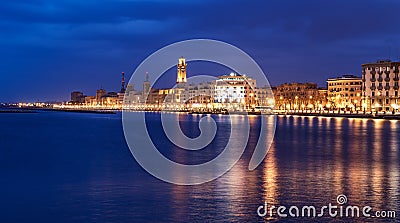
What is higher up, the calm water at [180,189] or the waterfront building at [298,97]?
the waterfront building at [298,97]

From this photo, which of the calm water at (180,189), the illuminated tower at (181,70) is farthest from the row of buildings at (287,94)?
the calm water at (180,189)

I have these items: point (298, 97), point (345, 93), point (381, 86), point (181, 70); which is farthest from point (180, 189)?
point (181, 70)

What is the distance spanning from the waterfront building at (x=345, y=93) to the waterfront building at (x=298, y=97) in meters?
8.03

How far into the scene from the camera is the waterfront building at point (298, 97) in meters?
122

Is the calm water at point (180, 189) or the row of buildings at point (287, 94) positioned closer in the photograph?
the calm water at point (180, 189)

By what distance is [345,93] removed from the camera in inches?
4203

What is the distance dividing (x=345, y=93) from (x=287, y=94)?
94.2 ft

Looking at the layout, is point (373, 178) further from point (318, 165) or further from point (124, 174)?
point (124, 174)

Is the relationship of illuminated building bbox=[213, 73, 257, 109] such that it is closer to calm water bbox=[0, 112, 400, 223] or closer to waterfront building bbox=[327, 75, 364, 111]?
waterfront building bbox=[327, 75, 364, 111]

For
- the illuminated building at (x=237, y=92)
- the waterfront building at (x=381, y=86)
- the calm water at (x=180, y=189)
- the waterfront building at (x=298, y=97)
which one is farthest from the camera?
the illuminated building at (x=237, y=92)

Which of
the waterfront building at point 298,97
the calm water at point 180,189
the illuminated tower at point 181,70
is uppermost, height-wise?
the illuminated tower at point 181,70

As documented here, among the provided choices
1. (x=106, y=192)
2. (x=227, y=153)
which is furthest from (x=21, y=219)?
(x=227, y=153)

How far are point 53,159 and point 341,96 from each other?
92752 millimetres

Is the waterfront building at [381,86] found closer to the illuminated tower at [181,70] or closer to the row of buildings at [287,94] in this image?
the row of buildings at [287,94]
